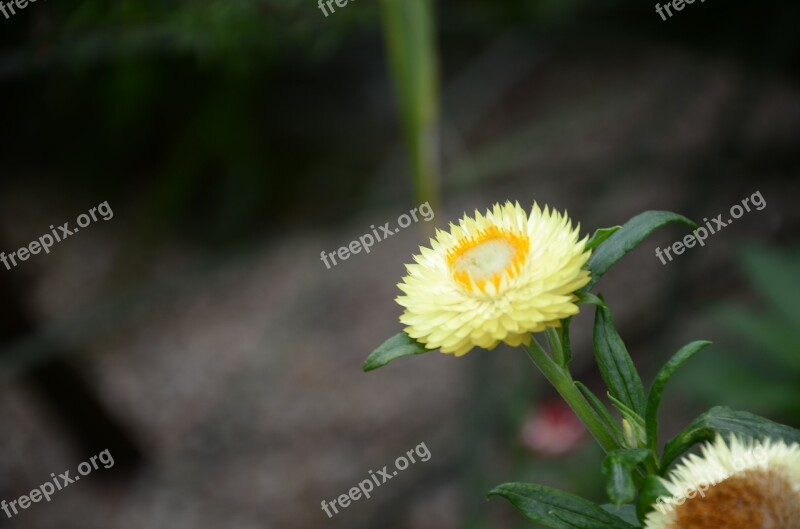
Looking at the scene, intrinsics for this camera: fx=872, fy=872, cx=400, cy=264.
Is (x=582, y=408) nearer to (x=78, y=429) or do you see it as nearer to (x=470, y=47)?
(x=78, y=429)

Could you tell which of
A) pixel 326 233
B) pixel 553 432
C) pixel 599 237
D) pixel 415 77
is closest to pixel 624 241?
pixel 599 237

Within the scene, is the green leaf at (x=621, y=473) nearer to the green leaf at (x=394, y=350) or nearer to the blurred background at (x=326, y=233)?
the green leaf at (x=394, y=350)

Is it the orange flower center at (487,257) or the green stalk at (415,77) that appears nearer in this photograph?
the orange flower center at (487,257)

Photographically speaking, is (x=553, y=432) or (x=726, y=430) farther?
(x=553, y=432)

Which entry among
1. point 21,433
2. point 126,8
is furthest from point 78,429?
point 126,8

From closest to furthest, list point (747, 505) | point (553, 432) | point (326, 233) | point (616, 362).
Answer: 1. point (747, 505)
2. point (616, 362)
3. point (553, 432)
4. point (326, 233)

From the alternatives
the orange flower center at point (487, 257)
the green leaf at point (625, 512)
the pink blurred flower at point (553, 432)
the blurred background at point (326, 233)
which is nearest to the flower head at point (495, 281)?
the orange flower center at point (487, 257)

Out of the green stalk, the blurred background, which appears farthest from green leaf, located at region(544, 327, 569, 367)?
the blurred background

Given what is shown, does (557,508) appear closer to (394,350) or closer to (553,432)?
(394,350)
